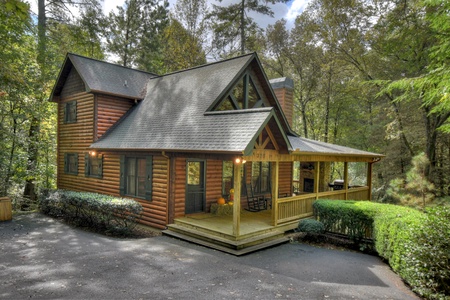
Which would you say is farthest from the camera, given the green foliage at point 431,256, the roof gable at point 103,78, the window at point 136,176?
the roof gable at point 103,78

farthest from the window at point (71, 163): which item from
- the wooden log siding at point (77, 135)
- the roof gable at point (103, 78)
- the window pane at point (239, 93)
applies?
the window pane at point (239, 93)

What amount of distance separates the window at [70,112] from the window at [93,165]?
2133 millimetres

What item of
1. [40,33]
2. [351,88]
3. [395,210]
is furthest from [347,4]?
[40,33]

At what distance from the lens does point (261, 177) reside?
12719 millimetres

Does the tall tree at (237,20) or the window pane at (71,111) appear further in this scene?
the tall tree at (237,20)

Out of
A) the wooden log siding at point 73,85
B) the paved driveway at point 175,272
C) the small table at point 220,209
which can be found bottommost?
the paved driveway at point 175,272

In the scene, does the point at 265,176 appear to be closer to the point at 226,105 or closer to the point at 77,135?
the point at 226,105

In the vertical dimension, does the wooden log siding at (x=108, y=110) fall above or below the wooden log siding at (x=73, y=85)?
below

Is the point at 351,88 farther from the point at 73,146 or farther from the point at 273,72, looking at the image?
the point at 73,146

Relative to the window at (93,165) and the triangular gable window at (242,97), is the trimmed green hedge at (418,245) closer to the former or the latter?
the triangular gable window at (242,97)

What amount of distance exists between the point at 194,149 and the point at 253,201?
184 inches

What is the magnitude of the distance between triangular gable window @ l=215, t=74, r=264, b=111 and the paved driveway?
17.0 feet

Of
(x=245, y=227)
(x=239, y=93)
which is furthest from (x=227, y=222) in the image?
(x=239, y=93)

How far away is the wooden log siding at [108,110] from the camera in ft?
39.9
